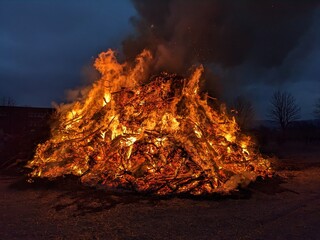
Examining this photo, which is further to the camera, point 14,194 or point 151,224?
point 14,194

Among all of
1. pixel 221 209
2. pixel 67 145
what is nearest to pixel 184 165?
pixel 221 209

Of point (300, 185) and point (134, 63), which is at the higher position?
point (134, 63)

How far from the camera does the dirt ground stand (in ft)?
16.1

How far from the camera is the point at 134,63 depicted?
10242mm

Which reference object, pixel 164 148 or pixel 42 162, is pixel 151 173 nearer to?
pixel 164 148

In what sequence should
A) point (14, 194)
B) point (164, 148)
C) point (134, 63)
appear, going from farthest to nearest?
point (134, 63) → point (164, 148) → point (14, 194)

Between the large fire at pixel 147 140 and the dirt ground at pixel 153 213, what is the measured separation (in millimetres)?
488

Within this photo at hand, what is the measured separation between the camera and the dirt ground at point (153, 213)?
4914 millimetres

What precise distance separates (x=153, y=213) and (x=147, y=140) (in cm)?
249

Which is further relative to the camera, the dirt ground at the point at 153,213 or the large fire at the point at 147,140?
the large fire at the point at 147,140

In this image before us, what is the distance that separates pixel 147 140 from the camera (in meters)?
8.25

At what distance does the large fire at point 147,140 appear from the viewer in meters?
7.64

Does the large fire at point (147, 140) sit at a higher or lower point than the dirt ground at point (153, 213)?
higher

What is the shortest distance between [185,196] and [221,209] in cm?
96
